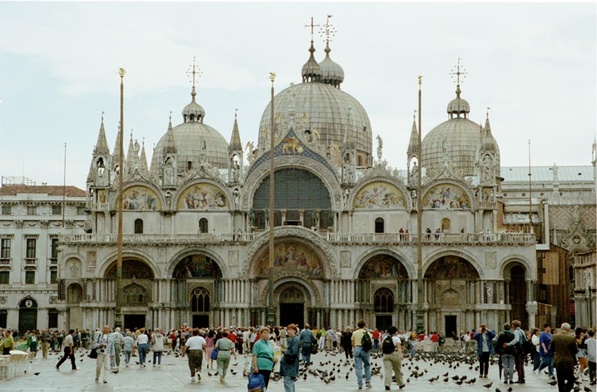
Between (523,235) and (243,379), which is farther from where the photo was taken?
(523,235)

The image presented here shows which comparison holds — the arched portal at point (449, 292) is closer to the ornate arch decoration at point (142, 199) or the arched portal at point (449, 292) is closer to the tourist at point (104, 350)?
the ornate arch decoration at point (142, 199)

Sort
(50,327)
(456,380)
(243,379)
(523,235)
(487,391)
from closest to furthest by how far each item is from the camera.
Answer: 1. (487,391)
2. (456,380)
3. (243,379)
4. (523,235)
5. (50,327)

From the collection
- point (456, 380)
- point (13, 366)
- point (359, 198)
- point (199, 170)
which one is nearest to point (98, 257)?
point (199, 170)

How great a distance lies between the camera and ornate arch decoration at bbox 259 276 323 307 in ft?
255

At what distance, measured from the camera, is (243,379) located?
3878 cm

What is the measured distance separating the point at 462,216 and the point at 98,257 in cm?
2401

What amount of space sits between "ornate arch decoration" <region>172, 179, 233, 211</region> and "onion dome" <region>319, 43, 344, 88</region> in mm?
19627

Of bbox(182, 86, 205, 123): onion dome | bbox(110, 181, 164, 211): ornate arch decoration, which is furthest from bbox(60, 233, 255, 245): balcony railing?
bbox(182, 86, 205, 123): onion dome

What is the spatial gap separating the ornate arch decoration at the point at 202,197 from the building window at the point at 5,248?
93.4 ft

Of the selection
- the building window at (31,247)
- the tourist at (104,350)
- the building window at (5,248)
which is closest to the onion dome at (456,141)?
the building window at (31,247)

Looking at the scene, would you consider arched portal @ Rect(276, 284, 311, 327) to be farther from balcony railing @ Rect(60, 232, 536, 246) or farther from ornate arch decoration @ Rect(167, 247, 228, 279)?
ornate arch decoration @ Rect(167, 247, 228, 279)

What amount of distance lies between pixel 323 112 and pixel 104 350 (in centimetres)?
5381

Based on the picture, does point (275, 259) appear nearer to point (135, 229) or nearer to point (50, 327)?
point (135, 229)

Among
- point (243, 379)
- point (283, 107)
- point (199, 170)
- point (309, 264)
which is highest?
point (283, 107)
